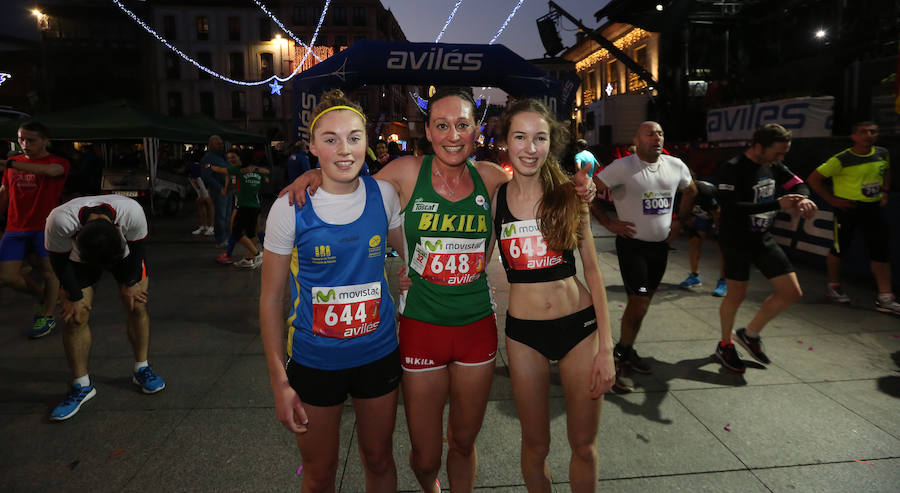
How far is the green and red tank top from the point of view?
2.42 metres

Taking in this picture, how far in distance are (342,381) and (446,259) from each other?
73 cm

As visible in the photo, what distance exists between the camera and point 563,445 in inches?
131

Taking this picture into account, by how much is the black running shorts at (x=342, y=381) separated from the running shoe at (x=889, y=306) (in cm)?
670

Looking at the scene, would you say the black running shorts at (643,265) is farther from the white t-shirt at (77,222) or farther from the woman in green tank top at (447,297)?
the white t-shirt at (77,222)

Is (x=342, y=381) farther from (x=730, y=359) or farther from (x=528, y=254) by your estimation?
(x=730, y=359)

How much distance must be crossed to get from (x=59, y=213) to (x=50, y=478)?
1878 millimetres

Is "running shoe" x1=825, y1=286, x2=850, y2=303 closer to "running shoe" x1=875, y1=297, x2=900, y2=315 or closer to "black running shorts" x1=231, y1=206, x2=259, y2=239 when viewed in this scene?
"running shoe" x1=875, y1=297, x2=900, y2=315

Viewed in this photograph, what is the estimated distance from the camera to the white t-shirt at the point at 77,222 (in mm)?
3726

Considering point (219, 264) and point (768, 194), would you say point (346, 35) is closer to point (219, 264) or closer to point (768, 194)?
point (219, 264)

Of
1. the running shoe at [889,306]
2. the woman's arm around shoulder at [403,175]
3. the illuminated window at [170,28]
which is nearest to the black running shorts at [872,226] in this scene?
the running shoe at [889,306]

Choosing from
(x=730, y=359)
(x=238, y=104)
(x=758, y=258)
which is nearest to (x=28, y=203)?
(x=730, y=359)

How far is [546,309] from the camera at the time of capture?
2.45m

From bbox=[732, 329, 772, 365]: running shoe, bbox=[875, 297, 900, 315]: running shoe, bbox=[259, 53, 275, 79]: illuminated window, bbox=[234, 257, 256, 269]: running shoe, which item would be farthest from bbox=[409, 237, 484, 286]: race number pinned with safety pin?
bbox=[259, 53, 275, 79]: illuminated window

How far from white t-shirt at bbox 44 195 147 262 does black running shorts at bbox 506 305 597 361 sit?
3.01 m
